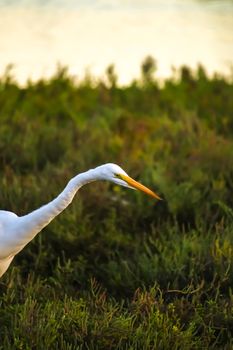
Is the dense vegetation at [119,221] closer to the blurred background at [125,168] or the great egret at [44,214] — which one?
the blurred background at [125,168]

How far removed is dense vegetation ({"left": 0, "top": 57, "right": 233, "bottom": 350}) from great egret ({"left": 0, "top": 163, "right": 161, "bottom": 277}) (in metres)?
0.26

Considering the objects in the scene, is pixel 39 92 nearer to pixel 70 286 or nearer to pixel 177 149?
pixel 177 149

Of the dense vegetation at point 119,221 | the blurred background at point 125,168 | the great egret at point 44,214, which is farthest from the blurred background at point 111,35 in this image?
the great egret at point 44,214

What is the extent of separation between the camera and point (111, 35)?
10.6 m

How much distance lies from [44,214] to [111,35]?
747 cm

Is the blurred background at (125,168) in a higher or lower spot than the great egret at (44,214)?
lower

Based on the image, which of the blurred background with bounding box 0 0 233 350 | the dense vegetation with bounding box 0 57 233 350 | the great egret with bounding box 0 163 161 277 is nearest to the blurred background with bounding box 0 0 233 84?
the blurred background with bounding box 0 0 233 350

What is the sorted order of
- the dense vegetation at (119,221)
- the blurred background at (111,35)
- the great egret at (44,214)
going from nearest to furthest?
the great egret at (44,214) < the dense vegetation at (119,221) < the blurred background at (111,35)

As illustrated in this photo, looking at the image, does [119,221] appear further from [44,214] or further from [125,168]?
[44,214]

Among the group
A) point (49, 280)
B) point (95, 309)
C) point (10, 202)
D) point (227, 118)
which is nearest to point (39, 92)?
point (227, 118)

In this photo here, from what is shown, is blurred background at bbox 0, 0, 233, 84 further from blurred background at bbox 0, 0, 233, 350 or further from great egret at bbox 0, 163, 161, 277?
great egret at bbox 0, 163, 161, 277

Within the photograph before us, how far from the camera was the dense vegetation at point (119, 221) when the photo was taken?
3.44 m

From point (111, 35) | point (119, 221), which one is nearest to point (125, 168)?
point (119, 221)

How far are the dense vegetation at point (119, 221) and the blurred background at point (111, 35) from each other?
1280mm
